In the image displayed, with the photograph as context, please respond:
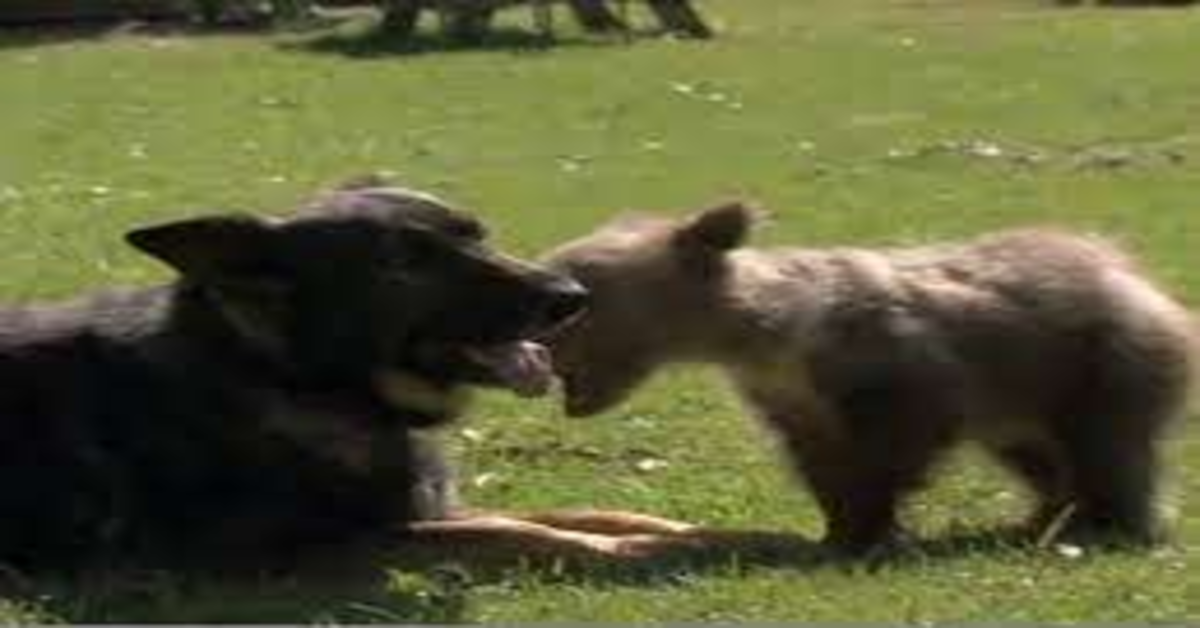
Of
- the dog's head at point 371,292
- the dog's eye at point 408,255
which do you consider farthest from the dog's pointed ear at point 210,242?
the dog's eye at point 408,255

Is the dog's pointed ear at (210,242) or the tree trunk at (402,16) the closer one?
the dog's pointed ear at (210,242)

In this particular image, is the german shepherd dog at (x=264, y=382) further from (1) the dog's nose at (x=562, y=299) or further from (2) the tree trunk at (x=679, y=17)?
(2) the tree trunk at (x=679, y=17)

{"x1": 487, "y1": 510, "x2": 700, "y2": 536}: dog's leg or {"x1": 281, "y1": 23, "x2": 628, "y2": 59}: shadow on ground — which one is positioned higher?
{"x1": 487, "y1": 510, "x2": 700, "y2": 536}: dog's leg

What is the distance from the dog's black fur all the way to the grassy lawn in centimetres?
20

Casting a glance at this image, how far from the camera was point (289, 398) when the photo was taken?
7.66m

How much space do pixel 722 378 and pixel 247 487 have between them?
1.80 metres

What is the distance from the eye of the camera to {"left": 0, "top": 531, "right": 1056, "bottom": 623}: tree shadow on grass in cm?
734

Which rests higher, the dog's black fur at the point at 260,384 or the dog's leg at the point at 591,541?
the dog's black fur at the point at 260,384

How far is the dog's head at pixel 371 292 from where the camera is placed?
7.57 meters

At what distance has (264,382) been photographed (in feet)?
25.2

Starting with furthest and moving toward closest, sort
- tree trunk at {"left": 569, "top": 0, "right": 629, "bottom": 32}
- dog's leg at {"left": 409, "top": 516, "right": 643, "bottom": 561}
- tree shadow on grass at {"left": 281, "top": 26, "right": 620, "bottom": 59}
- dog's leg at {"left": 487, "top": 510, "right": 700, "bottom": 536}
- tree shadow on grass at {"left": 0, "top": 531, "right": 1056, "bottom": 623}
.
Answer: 1. tree trunk at {"left": 569, "top": 0, "right": 629, "bottom": 32}
2. tree shadow on grass at {"left": 281, "top": 26, "right": 620, "bottom": 59}
3. dog's leg at {"left": 487, "top": 510, "right": 700, "bottom": 536}
4. dog's leg at {"left": 409, "top": 516, "right": 643, "bottom": 561}
5. tree shadow on grass at {"left": 0, "top": 531, "right": 1056, "bottom": 623}

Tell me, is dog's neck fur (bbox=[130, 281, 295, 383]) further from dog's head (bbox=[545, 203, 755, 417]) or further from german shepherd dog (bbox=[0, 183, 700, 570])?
dog's head (bbox=[545, 203, 755, 417])

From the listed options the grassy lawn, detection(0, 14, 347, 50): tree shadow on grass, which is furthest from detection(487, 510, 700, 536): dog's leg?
detection(0, 14, 347, 50): tree shadow on grass

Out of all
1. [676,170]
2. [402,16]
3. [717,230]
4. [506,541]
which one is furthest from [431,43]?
[506,541]
